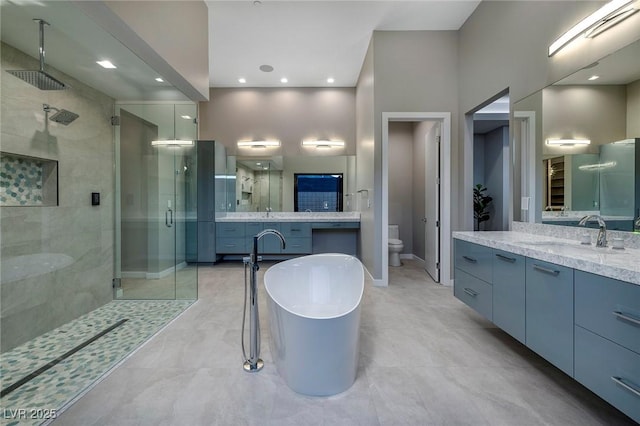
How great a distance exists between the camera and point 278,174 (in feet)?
15.5

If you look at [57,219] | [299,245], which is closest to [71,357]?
[57,219]

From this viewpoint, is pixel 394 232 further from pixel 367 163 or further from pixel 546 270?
pixel 546 270

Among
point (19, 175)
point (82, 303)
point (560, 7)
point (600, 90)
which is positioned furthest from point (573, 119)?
point (82, 303)

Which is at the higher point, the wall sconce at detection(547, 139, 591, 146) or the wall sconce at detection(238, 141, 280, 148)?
the wall sconce at detection(238, 141, 280, 148)

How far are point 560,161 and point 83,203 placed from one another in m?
4.22

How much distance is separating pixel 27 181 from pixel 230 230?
8.15 feet

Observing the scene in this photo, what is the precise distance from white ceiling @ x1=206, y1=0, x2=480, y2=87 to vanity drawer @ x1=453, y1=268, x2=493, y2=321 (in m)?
2.91

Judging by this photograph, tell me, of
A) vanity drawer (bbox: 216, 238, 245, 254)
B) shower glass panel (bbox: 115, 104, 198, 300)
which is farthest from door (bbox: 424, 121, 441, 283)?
shower glass panel (bbox: 115, 104, 198, 300)

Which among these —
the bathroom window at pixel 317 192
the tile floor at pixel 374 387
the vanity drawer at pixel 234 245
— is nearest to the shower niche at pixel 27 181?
the tile floor at pixel 374 387

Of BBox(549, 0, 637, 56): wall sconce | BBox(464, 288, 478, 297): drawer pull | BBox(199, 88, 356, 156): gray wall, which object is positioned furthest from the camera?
BBox(199, 88, 356, 156): gray wall

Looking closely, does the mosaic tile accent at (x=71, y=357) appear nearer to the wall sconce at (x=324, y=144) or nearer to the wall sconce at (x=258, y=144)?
the wall sconce at (x=258, y=144)

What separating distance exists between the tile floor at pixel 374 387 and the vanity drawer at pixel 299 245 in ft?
7.04

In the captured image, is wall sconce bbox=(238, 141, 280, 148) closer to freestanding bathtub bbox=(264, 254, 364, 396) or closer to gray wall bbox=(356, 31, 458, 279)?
gray wall bbox=(356, 31, 458, 279)

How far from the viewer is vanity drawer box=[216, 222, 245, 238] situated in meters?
4.33
